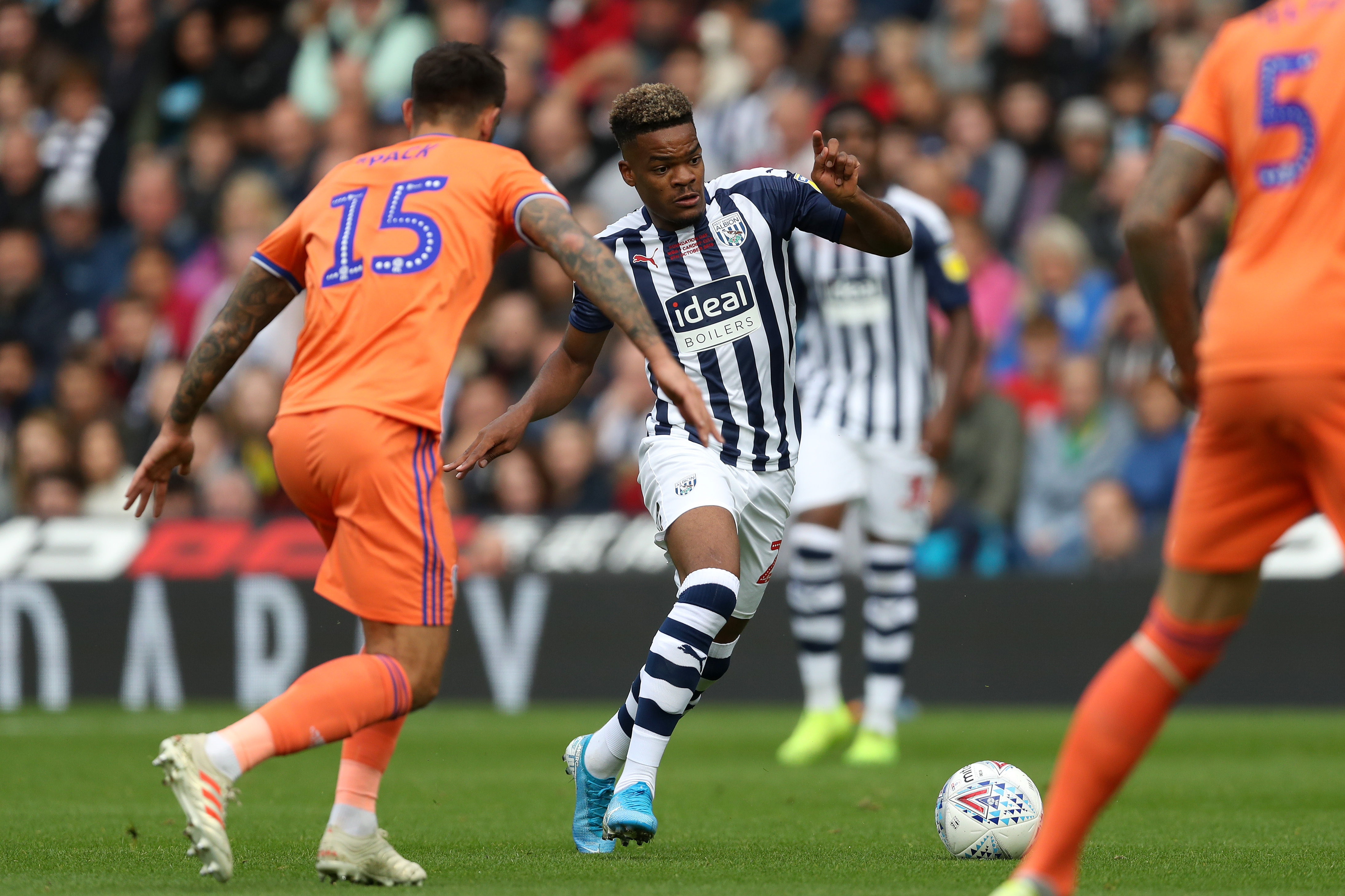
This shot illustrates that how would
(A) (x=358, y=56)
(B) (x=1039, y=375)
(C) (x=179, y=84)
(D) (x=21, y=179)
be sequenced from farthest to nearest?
(C) (x=179, y=84)
(A) (x=358, y=56)
(D) (x=21, y=179)
(B) (x=1039, y=375)

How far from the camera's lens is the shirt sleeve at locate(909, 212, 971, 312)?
8.98m

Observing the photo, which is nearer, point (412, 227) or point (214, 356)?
point (412, 227)

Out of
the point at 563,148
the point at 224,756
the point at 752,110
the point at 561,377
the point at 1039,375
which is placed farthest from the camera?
the point at 563,148

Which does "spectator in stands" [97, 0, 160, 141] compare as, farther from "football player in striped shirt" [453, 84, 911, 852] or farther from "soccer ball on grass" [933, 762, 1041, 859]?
"soccer ball on grass" [933, 762, 1041, 859]

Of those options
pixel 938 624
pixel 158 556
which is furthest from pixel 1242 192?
pixel 158 556

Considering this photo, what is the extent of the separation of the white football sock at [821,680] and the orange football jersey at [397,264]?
14.9 feet

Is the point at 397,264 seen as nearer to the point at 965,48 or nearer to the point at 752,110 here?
the point at 752,110

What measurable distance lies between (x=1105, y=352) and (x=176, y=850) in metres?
8.54

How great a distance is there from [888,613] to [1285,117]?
588 cm

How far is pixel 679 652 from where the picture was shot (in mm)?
5441

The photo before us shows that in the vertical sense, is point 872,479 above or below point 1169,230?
below

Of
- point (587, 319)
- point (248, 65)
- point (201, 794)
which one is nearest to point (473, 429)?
point (248, 65)

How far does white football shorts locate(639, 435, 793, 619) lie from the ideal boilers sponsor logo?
0.35 meters

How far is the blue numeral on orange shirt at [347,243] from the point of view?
16.0ft
